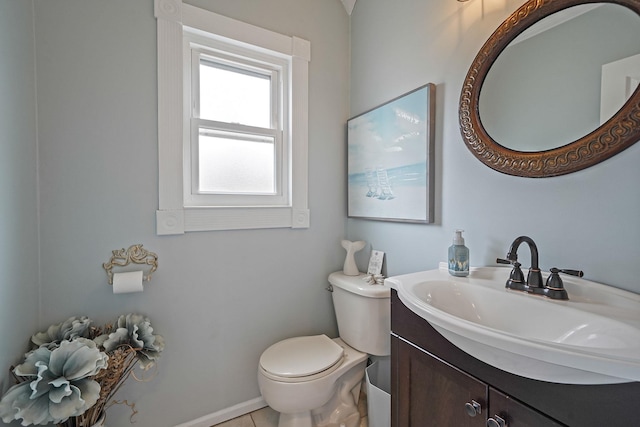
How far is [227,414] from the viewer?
1.49 metres

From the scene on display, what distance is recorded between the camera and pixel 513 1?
0.99 meters

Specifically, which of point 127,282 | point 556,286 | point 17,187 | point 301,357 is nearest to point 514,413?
point 556,286

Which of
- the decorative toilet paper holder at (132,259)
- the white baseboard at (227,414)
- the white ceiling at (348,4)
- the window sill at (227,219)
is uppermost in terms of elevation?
the white ceiling at (348,4)

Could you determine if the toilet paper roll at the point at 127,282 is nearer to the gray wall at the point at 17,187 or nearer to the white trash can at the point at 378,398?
the gray wall at the point at 17,187

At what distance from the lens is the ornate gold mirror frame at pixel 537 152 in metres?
0.76

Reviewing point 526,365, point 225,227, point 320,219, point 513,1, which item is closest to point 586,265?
point 526,365

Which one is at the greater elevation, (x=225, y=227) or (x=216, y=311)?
(x=225, y=227)

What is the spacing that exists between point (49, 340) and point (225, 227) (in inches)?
31.8

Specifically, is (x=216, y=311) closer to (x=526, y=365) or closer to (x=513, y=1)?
(x=526, y=365)

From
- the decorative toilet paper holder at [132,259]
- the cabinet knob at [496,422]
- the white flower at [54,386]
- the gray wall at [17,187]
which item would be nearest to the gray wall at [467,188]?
the cabinet knob at [496,422]

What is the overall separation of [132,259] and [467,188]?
1.54m

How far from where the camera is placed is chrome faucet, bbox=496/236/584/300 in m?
0.80

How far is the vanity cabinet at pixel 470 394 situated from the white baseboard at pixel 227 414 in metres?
0.91

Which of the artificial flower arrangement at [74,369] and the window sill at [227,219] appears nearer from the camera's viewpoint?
the artificial flower arrangement at [74,369]
